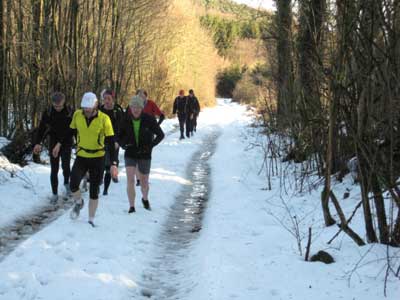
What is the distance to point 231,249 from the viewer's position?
620cm

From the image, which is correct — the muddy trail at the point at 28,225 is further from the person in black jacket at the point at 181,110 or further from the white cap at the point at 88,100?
the person in black jacket at the point at 181,110

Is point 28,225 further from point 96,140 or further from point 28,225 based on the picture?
point 96,140

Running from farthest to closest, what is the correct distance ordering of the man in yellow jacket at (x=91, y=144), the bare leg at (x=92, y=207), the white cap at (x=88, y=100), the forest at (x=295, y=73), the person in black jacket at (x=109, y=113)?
the person in black jacket at (x=109, y=113)
the bare leg at (x=92, y=207)
the man in yellow jacket at (x=91, y=144)
the white cap at (x=88, y=100)
the forest at (x=295, y=73)

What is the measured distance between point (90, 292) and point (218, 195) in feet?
16.9

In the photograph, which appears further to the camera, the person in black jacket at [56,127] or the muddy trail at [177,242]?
the person in black jacket at [56,127]

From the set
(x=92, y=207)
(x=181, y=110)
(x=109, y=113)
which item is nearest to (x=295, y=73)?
(x=109, y=113)

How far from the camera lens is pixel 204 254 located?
19.8 ft

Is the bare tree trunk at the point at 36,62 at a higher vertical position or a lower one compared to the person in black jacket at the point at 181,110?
higher

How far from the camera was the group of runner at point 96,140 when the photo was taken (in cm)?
680

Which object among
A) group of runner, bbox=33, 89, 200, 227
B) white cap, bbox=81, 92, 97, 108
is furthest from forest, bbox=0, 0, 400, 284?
white cap, bbox=81, 92, 97, 108

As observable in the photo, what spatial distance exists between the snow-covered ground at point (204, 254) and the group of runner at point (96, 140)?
19.6 inches

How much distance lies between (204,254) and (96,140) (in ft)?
7.55

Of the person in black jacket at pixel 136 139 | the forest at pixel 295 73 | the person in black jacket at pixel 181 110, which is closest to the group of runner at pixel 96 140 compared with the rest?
the person in black jacket at pixel 136 139

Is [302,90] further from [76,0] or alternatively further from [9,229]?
[76,0]
